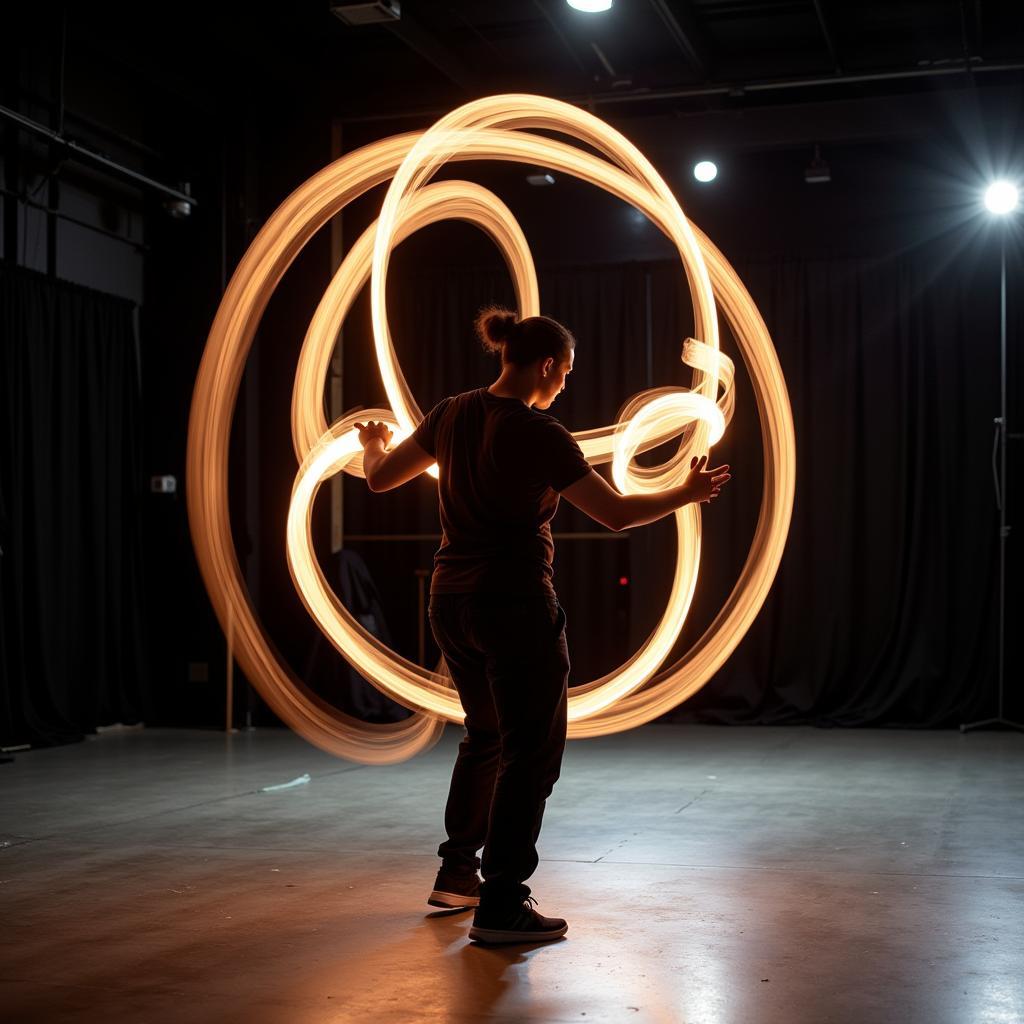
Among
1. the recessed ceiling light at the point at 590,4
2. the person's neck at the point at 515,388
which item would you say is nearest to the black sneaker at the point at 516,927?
the person's neck at the point at 515,388

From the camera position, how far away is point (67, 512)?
849 cm

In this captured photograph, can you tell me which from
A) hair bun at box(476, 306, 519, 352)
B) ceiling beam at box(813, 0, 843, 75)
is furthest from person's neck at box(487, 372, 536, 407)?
ceiling beam at box(813, 0, 843, 75)

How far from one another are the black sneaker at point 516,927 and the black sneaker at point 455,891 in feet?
0.99

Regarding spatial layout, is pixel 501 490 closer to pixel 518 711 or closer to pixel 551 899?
pixel 518 711

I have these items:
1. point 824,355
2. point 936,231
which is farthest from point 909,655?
point 936,231

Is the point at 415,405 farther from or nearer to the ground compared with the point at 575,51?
nearer to the ground

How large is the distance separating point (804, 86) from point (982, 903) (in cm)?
617

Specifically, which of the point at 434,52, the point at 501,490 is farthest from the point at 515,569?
the point at 434,52

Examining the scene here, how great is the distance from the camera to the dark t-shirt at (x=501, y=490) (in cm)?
341

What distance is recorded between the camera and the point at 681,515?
17.8 feet

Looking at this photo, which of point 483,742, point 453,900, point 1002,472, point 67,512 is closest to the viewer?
point 483,742

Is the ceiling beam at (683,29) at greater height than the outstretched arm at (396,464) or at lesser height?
greater

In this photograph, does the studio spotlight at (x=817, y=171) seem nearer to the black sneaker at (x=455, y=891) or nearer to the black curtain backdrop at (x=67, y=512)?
the black curtain backdrop at (x=67, y=512)

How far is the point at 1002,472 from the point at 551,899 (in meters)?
5.68
